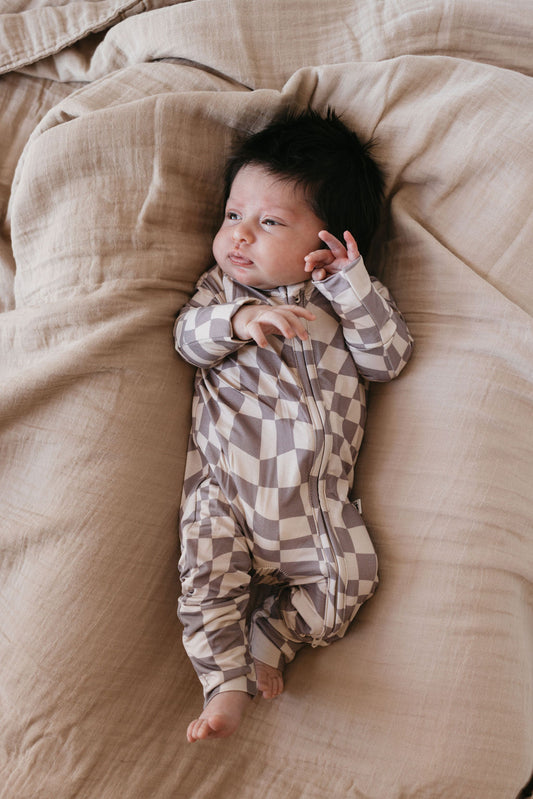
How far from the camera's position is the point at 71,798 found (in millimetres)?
1035

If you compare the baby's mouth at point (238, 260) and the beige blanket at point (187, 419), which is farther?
the baby's mouth at point (238, 260)

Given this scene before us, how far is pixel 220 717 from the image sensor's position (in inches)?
40.4

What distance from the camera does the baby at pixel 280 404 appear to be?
111cm

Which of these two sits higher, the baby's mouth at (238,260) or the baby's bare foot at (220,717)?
the baby's mouth at (238,260)

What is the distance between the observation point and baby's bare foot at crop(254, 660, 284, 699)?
3.66 ft

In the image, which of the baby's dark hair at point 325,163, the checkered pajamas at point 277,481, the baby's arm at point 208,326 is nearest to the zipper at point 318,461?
the checkered pajamas at point 277,481

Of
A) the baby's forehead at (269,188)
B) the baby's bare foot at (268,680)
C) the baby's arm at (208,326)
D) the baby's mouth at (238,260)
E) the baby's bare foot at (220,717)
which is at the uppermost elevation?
the baby's forehead at (269,188)

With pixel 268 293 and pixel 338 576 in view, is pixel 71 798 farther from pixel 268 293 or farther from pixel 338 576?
pixel 268 293

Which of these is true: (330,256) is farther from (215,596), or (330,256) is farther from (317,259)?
(215,596)

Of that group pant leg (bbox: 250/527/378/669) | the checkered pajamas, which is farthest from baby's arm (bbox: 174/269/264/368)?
pant leg (bbox: 250/527/378/669)

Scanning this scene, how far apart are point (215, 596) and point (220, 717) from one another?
0.60 ft

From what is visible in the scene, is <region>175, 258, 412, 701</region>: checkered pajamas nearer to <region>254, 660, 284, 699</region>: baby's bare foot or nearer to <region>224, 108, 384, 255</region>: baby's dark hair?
<region>254, 660, 284, 699</region>: baby's bare foot

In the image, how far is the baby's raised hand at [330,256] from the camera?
45.4 inches

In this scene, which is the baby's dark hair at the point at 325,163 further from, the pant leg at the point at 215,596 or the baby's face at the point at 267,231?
the pant leg at the point at 215,596
